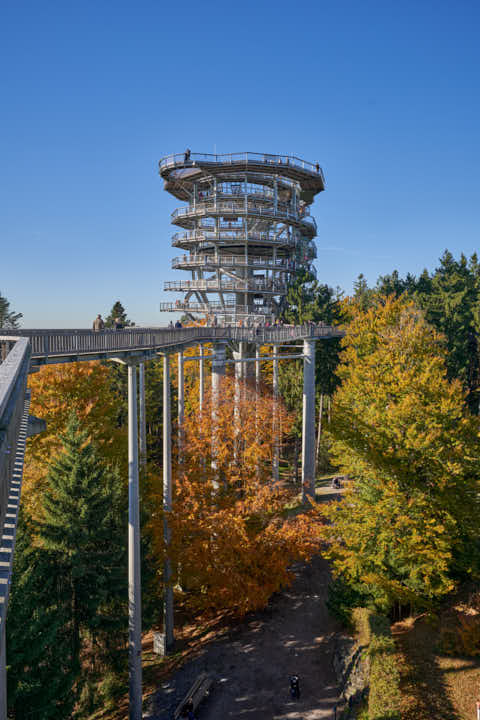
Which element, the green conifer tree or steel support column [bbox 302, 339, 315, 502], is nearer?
the green conifer tree

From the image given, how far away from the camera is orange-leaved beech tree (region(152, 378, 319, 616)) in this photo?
55.6 ft

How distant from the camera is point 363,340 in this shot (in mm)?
25688

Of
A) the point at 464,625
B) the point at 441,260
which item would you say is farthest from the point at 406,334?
the point at 441,260

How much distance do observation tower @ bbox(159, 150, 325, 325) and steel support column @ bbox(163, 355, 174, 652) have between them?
1938 centimetres

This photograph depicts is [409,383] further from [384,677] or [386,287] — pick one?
[386,287]

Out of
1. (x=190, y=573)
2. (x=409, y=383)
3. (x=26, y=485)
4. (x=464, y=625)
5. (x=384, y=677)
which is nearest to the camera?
(x=384, y=677)

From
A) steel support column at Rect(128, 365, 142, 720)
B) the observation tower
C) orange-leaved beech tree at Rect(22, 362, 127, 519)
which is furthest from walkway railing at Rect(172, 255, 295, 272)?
steel support column at Rect(128, 365, 142, 720)

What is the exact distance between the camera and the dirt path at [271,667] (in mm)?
14086

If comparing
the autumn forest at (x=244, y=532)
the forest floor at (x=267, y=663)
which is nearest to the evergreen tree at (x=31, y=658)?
the autumn forest at (x=244, y=532)

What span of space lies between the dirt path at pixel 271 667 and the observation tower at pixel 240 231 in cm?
2273

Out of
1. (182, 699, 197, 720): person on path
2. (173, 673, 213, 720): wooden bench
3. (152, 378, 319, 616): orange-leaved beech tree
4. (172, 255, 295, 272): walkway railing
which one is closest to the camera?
(182, 699, 197, 720): person on path

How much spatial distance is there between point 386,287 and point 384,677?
50996 millimetres

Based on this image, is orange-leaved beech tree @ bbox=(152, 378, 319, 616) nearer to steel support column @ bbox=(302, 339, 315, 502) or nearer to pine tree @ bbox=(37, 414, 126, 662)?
pine tree @ bbox=(37, 414, 126, 662)

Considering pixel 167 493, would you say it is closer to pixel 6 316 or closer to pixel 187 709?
pixel 187 709
